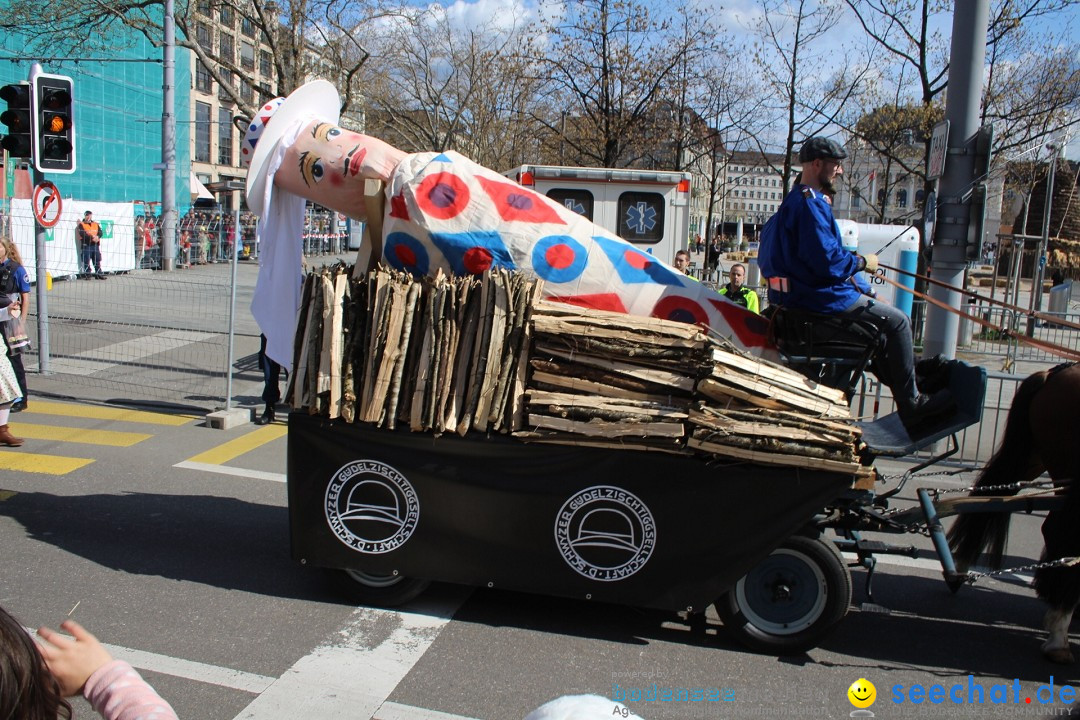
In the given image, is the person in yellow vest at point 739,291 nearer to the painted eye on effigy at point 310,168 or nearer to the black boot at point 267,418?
the painted eye on effigy at point 310,168

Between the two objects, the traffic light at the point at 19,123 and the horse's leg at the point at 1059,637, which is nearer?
the horse's leg at the point at 1059,637

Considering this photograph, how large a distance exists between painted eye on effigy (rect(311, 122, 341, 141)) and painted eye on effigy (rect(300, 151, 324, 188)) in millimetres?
147

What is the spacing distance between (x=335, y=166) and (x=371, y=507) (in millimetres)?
2131

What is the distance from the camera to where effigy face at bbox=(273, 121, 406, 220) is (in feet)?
17.7

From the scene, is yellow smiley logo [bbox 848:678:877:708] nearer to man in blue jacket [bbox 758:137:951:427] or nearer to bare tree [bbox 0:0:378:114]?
man in blue jacket [bbox 758:137:951:427]

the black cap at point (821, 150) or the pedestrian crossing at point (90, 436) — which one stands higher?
the black cap at point (821, 150)

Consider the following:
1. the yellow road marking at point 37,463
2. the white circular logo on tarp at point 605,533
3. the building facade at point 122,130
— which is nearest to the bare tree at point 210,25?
the yellow road marking at point 37,463

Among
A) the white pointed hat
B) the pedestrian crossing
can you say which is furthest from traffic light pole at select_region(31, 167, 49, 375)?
the white pointed hat

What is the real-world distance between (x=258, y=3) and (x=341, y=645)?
41.6 feet

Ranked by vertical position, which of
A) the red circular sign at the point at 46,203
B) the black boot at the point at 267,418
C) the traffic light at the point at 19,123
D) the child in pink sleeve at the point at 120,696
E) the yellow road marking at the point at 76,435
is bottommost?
the yellow road marking at the point at 76,435

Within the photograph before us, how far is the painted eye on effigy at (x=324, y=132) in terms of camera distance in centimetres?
559

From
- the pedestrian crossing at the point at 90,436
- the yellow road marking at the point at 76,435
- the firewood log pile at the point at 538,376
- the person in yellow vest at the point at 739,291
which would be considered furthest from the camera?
the person in yellow vest at the point at 739,291

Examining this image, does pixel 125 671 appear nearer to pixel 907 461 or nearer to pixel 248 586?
pixel 248 586

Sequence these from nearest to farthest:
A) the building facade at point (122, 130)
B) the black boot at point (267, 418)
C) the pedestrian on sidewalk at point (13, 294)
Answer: the pedestrian on sidewalk at point (13, 294), the black boot at point (267, 418), the building facade at point (122, 130)
